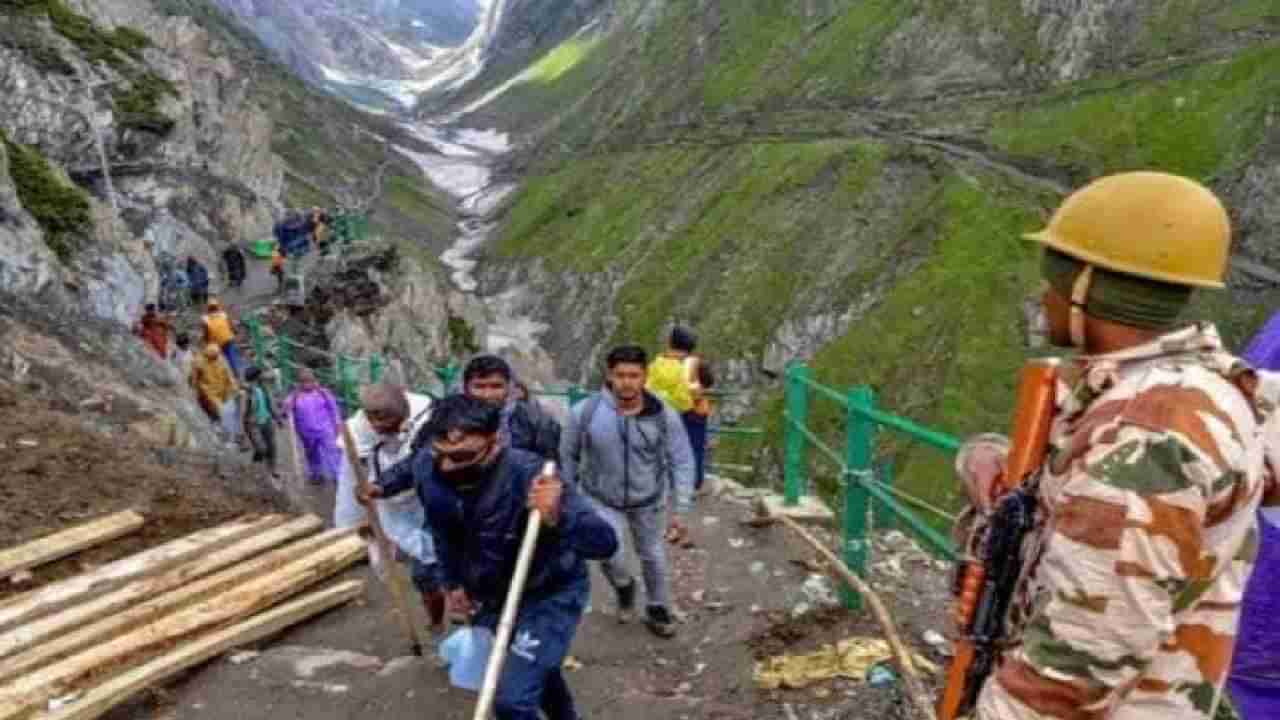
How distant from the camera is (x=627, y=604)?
870cm

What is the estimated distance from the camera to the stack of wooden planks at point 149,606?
7078 millimetres

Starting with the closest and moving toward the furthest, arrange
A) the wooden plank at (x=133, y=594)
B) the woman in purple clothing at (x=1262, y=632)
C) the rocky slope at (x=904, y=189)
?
the woman in purple clothing at (x=1262, y=632) < the wooden plank at (x=133, y=594) < the rocky slope at (x=904, y=189)

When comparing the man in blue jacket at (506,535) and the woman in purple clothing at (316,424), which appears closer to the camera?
the man in blue jacket at (506,535)

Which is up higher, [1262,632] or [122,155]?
[1262,632]

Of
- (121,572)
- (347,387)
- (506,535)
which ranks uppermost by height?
(506,535)

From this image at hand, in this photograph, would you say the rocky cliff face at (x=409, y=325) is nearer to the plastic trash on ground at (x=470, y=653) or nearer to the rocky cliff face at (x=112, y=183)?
the rocky cliff face at (x=112, y=183)

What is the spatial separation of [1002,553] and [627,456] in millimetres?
5121

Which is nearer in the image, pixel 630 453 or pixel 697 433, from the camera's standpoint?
pixel 630 453

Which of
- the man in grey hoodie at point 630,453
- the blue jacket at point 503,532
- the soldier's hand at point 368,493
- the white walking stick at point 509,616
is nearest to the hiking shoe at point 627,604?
the man in grey hoodie at point 630,453

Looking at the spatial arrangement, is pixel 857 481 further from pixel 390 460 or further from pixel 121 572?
pixel 121 572

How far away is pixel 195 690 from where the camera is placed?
24.8ft

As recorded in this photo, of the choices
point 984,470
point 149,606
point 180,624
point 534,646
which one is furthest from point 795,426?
point 984,470

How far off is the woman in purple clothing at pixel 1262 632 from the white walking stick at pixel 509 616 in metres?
2.60

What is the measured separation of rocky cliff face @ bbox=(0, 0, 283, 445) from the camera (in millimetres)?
15258
